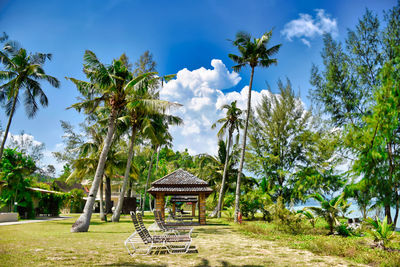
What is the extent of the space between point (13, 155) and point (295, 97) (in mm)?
27379

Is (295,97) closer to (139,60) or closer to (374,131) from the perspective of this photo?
(374,131)

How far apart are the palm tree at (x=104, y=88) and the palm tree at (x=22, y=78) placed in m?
5.13

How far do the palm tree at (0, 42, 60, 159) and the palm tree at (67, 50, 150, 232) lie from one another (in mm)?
5134

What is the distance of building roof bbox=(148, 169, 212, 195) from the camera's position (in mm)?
17953

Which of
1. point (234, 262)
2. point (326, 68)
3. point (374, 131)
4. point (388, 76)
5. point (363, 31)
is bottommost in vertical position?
point (234, 262)

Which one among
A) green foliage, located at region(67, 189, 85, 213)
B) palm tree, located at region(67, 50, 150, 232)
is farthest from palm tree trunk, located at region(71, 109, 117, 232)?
green foliage, located at region(67, 189, 85, 213)

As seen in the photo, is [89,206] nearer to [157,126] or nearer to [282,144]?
[157,126]

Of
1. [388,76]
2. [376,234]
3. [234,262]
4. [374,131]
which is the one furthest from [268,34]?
[234,262]

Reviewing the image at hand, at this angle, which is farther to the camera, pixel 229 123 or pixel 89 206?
pixel 229 123

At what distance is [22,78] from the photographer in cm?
1847

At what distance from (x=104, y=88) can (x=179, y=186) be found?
Result: 831cm

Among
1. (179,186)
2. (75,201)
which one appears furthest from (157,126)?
(75,201)

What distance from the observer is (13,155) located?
67.6 ft

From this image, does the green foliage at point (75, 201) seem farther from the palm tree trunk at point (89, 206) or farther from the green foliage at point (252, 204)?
the green foliage at point (252, 204)
